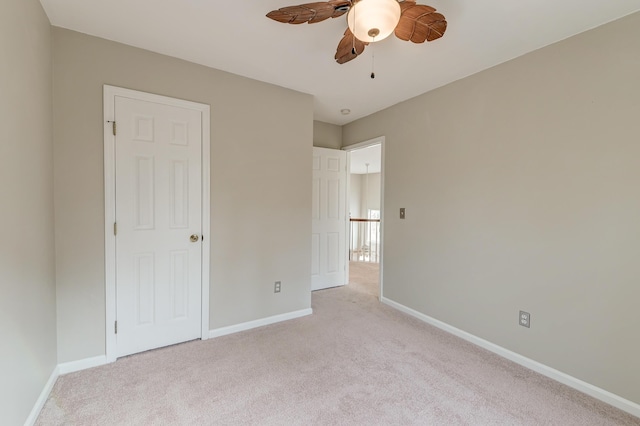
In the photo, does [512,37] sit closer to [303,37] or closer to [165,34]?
[303,37]

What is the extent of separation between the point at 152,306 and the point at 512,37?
346 cm

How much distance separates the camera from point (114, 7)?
Result: 70.4 inches

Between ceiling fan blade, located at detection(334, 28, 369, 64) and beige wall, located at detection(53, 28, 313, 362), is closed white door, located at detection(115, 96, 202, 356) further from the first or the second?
ceiling fan blade, located at detection(334, 28, 369, 64)

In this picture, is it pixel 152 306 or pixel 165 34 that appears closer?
pixel 165 34

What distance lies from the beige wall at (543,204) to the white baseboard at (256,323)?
1312 mm

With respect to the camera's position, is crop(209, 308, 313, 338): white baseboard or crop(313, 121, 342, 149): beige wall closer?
crop(209, 308, 313, 338): white baseboard

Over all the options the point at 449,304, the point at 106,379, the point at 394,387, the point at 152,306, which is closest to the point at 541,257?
the point at 449,304

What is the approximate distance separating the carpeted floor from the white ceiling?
246cm

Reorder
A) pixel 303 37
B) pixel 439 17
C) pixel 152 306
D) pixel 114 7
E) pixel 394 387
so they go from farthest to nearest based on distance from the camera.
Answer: pixel 152 306
pixel 303 37
pixel 394 387
pixel 114 7
pixel 439 17

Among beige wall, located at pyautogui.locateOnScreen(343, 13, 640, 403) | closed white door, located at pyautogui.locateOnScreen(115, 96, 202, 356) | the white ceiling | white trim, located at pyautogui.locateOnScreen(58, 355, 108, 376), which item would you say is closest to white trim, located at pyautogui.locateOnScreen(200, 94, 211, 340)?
closed white door, located at pyautogui.locateOnScreen(115, 96, 202, 356)

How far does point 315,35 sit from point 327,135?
221 centimetres

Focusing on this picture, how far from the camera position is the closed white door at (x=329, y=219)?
406cm

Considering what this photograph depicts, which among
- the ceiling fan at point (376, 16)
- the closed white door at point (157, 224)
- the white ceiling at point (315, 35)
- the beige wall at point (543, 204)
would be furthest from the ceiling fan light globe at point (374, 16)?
the closed white door at point (157, 224)

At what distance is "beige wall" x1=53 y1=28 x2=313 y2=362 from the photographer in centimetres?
204
